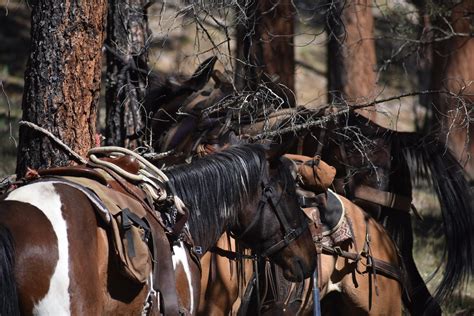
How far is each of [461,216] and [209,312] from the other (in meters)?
2.07

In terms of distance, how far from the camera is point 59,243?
3.38 m

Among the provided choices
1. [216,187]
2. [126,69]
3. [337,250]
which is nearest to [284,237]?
[216,187]

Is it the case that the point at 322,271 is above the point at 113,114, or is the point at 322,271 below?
below

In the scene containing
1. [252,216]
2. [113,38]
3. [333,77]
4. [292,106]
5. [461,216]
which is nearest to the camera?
[252,216]

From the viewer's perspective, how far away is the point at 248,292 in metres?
5.50

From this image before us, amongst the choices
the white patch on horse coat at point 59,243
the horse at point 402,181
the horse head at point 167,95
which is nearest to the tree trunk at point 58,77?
the white patch on horse coat at point 59,243

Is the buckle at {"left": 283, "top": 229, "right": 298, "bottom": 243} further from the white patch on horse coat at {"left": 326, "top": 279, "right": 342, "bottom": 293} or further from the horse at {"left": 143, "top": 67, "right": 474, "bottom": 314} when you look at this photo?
the horse at {"left": 143, "top": 67, "right": 474, "bottom": 314}

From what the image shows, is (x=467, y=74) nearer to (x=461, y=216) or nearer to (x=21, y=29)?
(x=461, y=216)

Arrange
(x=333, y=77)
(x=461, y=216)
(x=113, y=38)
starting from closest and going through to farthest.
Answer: (x=461, y=216) → (x=113, y=38) → (x=333, y=77)

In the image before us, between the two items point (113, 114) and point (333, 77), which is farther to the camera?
point (333, 77)

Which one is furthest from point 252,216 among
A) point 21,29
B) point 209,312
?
point 21,29

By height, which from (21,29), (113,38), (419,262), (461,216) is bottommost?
(419,262)

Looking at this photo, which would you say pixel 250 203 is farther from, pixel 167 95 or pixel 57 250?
pixel 167 95

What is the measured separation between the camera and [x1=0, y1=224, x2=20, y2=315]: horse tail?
3168 millimetres
